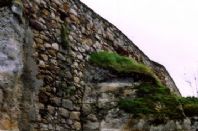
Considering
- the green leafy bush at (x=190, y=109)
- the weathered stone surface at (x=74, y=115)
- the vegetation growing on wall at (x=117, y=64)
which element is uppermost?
the vegetation growing on wall at (x=117, y=64)

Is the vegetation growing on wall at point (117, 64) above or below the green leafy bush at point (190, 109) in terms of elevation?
above

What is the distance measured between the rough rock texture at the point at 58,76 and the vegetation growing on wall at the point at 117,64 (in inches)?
4.4

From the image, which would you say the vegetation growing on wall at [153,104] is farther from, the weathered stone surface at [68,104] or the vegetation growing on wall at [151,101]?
the weathered stone surface at [68,104]

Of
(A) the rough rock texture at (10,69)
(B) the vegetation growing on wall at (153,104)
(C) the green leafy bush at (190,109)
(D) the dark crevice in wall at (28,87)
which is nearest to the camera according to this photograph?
(A) the rough rock texture at (10,69)

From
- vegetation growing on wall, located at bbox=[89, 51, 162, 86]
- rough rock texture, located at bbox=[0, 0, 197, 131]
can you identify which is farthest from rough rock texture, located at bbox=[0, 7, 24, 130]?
vegetation growing on wall, located at bbox=[89, 51, 162, 86]

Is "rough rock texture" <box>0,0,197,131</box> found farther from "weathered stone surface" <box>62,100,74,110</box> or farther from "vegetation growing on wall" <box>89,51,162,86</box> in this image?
"vegetation growing on wall" <box>89,51,162,86</box>

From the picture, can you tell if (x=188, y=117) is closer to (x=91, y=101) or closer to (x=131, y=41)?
(x=91, y=101)

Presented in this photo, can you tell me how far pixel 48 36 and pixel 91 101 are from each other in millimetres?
1282

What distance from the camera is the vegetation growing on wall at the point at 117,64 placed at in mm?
7308

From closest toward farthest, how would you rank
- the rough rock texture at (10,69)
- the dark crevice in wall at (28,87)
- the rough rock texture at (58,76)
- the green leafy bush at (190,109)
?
1. the rough rock texture at (10,69)
2. the rough rock texture at (58,76)
3. the dark crevice in wall at (28,87)
4. the green leafy bush at (190,109)

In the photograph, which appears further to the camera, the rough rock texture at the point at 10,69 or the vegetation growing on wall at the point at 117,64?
the vegetation growing on wall at the point at 117,64

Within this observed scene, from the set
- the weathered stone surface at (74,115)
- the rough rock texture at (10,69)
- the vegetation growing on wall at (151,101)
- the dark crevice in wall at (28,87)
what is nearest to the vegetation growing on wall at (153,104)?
the vegetation growing on wall at (151,101)

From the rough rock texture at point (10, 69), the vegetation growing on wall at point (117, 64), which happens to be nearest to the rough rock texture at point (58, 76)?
the rough rock texture at point (10, 69)

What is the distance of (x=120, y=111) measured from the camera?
6676 millimetres
